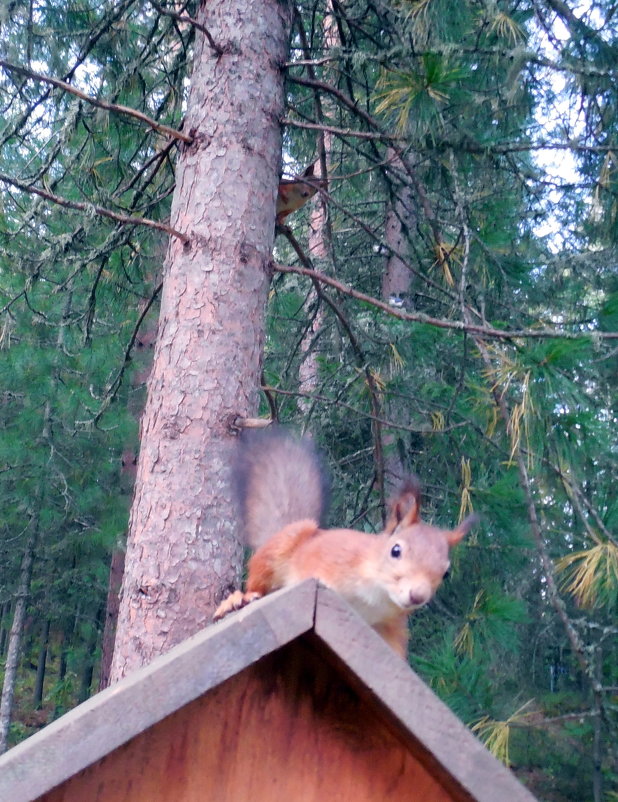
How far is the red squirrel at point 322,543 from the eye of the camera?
1.76 meters

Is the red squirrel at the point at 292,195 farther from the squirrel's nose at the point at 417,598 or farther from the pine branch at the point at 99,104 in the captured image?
the squirrel's nose at the point at 417,598

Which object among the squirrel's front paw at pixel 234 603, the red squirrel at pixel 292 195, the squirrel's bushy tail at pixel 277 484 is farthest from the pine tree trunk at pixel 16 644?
the squirrel's front paw at pixel 234 603

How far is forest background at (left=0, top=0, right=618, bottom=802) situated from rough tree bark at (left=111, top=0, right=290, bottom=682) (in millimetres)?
134

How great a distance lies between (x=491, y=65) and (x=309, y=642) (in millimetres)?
2766

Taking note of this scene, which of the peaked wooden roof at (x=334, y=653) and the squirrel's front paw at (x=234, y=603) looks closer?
the peaked wooden roof at (x=334, y=653)

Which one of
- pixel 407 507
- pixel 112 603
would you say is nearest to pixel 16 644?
pixel 112 603

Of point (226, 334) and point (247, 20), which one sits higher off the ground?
point (247, 20)

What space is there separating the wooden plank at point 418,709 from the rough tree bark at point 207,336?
1276mm

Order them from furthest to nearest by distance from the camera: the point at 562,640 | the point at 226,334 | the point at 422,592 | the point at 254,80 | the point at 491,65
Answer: the point at 562,640 < the point at 491,65 < the point at 254,80 < the point at 226,334 < the point at 422,592

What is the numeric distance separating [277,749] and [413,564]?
0.48 m

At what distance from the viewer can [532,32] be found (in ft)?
11.4

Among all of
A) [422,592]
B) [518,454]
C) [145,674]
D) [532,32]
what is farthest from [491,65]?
[145,674]

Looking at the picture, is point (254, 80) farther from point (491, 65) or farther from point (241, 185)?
point (491, 65)

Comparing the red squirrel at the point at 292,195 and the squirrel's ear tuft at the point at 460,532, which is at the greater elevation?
the red squirrel at the point at 292,195
